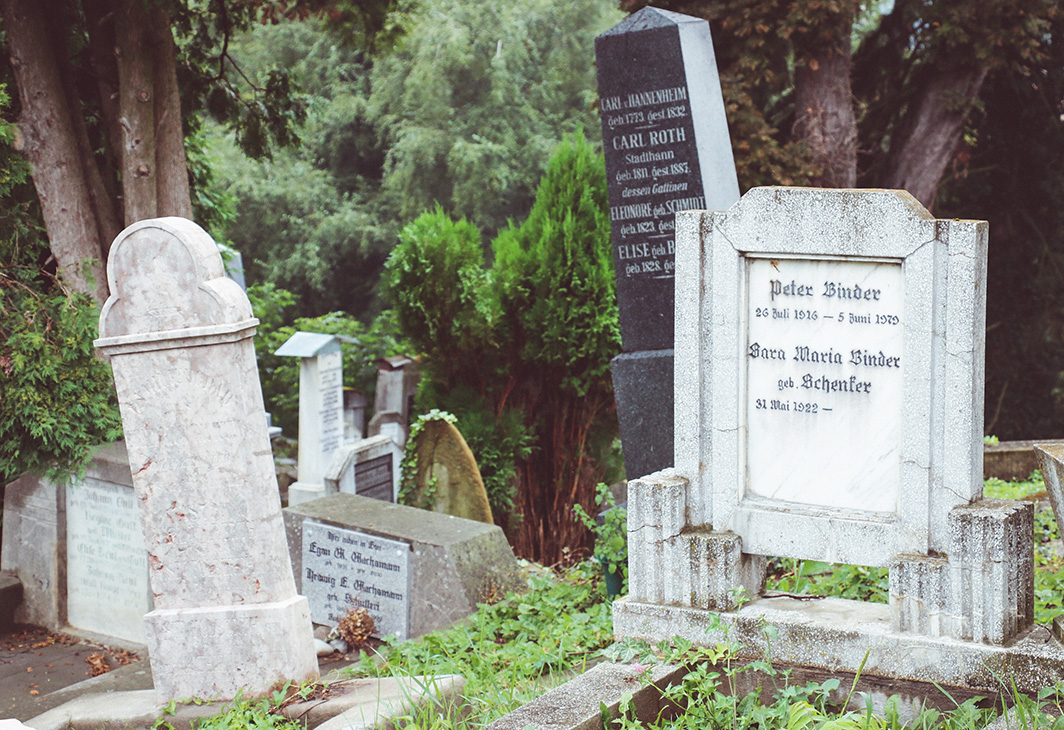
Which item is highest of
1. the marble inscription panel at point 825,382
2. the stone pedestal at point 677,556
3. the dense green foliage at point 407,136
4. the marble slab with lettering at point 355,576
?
the dense green foliage at point 407,136

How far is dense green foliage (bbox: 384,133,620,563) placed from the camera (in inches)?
344

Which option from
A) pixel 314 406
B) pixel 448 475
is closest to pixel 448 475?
pixel 448 475

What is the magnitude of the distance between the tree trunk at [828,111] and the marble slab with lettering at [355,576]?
17.5ft

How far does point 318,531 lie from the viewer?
6434mm

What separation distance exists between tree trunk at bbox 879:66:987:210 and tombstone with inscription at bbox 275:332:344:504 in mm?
5671

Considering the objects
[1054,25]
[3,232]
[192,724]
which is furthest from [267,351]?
[192,724]

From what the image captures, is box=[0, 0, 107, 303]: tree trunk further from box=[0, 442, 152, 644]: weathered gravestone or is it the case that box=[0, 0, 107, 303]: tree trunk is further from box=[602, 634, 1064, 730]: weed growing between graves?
box=[602, 634, 1064, 730]: weed growing between graves

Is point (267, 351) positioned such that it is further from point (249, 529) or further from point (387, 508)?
point (249, 529)

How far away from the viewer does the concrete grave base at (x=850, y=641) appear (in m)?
3.08

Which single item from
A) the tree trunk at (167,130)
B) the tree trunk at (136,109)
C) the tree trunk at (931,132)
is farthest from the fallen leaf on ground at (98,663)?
the tree trunk at (931,132)

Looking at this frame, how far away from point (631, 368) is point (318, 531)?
85.3 inches

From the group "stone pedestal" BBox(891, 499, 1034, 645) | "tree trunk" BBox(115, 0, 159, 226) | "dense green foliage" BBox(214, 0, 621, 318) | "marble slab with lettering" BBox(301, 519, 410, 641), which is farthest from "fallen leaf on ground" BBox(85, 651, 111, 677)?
"dense green foliage" BBox(214, 0, 621, 318)

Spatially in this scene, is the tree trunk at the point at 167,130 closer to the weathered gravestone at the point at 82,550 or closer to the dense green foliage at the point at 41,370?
the dense green foliage at the point at 41,370

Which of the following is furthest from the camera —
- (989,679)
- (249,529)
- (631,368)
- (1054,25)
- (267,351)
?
(267,351)
